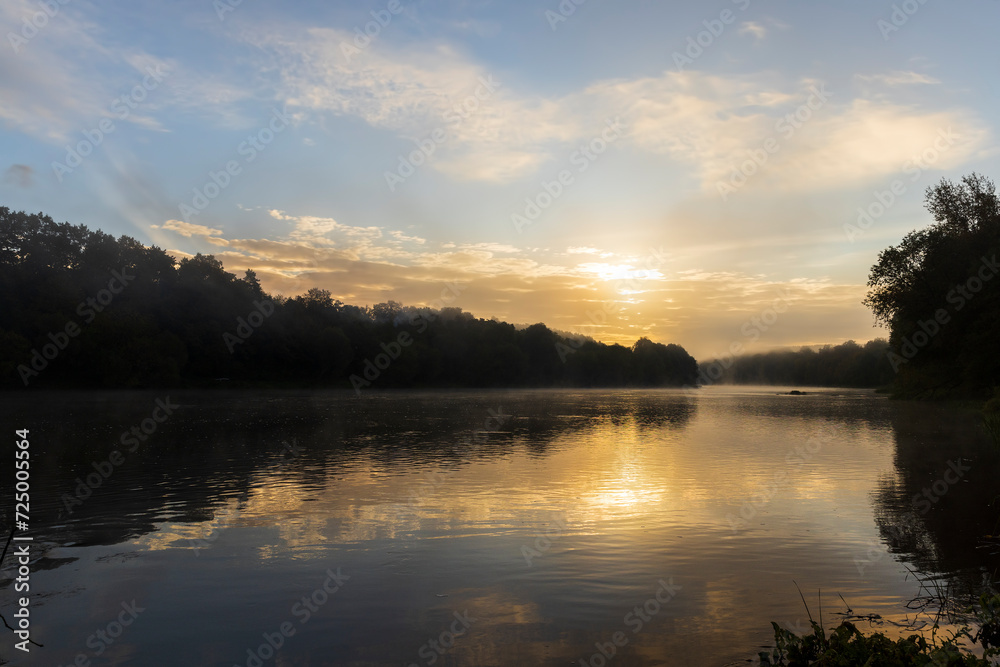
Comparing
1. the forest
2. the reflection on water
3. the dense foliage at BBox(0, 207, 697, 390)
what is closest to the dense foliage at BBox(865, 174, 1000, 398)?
the forest

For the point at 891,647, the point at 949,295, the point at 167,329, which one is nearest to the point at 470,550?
the point at 891,647

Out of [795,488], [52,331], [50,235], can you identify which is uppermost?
[50,235]

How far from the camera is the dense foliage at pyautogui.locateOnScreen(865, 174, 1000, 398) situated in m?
54.4

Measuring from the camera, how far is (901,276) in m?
61.1

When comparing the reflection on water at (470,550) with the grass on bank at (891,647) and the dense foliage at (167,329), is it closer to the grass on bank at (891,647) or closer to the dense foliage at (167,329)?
the grass on bank at (891,647)

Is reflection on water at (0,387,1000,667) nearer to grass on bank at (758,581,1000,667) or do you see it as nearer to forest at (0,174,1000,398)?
grass on bank at (758,581,1000,667)

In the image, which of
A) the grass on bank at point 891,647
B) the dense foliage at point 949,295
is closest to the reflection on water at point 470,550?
the grass on bank at point 891,647

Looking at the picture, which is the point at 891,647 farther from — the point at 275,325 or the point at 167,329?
the point at 275,325

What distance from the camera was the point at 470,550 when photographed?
42.3 feet

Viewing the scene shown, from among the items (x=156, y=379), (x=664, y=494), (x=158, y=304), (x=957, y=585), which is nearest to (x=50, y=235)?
(x=158, y=304)

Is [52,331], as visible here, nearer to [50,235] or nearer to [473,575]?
[50,235]

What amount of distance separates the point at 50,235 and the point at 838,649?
12445cm

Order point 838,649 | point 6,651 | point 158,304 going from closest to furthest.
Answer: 1. point 838,649
2. point 6,651
3. point 158,304

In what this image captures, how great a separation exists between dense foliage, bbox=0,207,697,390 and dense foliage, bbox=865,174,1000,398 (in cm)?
9858
